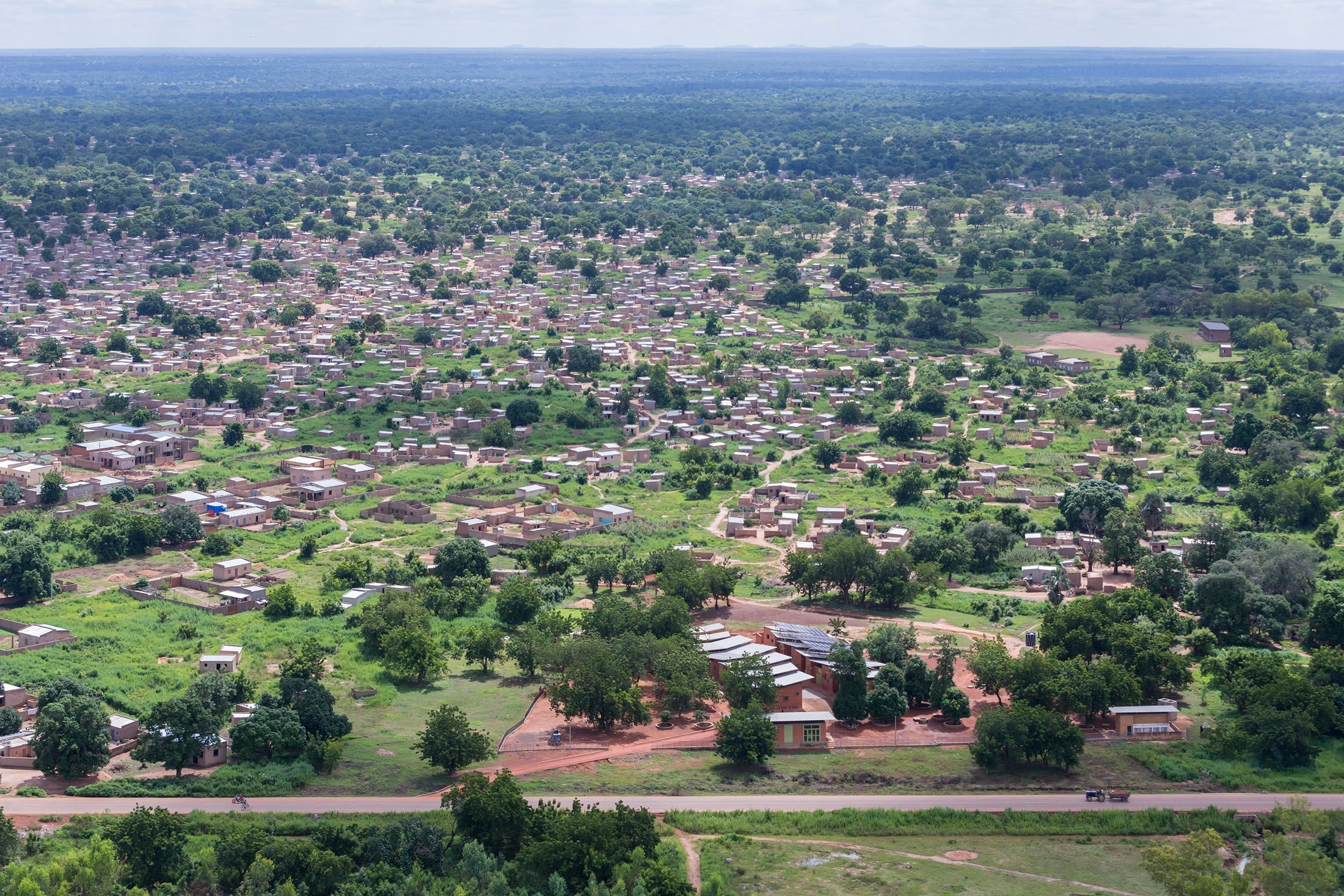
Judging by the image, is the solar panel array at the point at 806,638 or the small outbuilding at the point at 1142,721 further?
the solar panel array at the point at 806,638

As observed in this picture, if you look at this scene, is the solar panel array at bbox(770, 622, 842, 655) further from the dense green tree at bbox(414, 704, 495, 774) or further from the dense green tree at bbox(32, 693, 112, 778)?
the dense green tree at bbox(32, 693, 112, 778)

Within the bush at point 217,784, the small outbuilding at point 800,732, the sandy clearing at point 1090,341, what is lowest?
the small outbuilding at point 800,732

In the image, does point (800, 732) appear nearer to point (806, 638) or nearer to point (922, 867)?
point (806, 638)

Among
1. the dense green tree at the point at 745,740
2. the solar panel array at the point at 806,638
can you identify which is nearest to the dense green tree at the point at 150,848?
the dense green tree at the point at 745,740

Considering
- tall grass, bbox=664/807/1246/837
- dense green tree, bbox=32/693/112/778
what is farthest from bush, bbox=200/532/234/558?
tall grass, bbox=664/807/1246/837

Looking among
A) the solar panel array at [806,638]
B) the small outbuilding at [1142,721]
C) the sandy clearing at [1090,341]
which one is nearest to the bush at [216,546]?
the solar panel array at [806,638]

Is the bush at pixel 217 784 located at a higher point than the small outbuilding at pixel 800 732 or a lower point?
higher

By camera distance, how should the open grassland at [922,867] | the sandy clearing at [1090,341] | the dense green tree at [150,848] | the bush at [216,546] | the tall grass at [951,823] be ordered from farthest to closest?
the sandy clearing at [1090,341] → the bush at [216,546] → the tall grass at [951,823] → the open grassland at [922,867] → the dense green tree at [150,848]

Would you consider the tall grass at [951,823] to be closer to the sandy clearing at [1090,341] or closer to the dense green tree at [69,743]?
the dense green tree at [69,743]

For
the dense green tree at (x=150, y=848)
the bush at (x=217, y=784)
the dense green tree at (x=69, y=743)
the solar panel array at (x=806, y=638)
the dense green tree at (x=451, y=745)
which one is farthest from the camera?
the solar panel array at (x=806, y=638)
